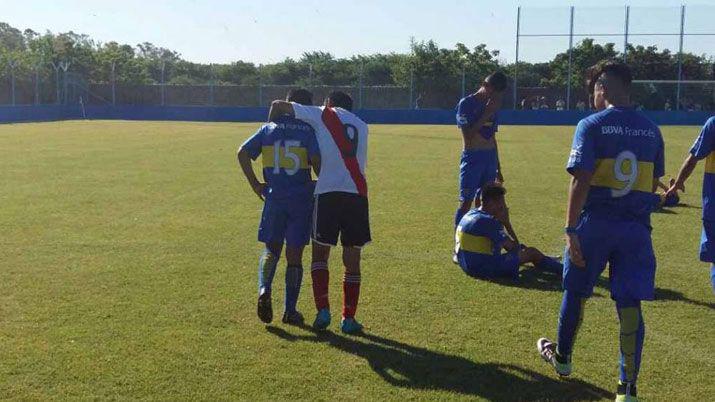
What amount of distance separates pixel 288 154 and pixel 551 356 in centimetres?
243

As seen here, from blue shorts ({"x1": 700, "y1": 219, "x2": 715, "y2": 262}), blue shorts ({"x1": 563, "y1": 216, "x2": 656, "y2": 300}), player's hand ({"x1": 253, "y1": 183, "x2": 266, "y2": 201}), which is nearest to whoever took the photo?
blue shorts ({"x1": 563, "y1": 216, "x2": 656, "y2": 300})

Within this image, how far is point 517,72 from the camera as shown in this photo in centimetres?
4781

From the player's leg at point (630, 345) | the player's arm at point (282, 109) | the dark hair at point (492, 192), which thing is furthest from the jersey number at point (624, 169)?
the dark hair at point (492, 192)

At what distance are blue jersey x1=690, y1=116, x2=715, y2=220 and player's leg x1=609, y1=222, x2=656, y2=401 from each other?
152cm

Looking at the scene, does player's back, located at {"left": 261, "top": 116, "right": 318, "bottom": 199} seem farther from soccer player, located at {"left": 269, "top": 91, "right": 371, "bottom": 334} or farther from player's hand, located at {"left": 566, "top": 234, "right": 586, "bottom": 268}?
player's hand, located at {"left": 566, "top": 234, "right": 586, "bottom": 268}

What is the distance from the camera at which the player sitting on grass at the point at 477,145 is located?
8148 mm

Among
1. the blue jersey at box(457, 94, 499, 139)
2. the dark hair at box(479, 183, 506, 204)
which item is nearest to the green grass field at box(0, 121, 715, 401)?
the dark hair at box(479, 183, 506, 204)

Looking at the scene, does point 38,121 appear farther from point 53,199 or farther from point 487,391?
point 487,391

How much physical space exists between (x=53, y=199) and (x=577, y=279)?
10209 millimetres

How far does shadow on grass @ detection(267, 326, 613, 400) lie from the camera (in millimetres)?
4723

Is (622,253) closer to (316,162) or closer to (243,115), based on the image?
(316,162)

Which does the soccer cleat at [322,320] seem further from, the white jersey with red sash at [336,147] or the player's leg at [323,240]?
the white jersey with red sash at [336,147]

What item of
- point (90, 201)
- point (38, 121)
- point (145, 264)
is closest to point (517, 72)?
point (38, 121)

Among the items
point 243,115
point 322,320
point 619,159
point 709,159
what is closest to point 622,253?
point 619,159
